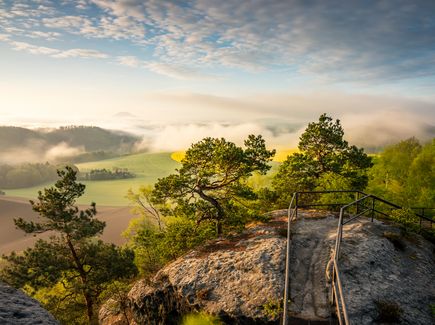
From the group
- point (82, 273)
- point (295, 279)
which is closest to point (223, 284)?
point (295, 279)

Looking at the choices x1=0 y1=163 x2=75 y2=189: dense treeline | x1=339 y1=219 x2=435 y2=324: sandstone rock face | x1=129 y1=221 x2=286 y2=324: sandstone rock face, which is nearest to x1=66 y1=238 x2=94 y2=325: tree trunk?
x1=129 y1=221 x2=286 y2=324: sandstone rock face

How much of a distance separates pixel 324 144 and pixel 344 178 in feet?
11.8

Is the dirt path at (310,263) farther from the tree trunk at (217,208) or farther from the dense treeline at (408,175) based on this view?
the dense treeline at (408,175)

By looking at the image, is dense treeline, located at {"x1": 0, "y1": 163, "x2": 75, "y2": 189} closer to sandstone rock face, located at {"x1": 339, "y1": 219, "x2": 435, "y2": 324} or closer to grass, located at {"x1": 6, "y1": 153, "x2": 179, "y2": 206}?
grass, located at {"x1": 6, "y1": 153, "x2": 179, "y2": 206}

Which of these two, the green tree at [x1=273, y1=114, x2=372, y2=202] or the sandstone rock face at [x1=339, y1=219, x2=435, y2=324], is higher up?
the green tree at [x1=273, y1=114, x2=372, y2=202]

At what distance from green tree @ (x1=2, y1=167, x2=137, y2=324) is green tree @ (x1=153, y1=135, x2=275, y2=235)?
827cm

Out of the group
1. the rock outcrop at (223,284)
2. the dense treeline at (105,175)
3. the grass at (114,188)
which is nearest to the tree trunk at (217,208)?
the rock outcrop at (223,284)

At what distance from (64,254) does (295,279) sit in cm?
1922

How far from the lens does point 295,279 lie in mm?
11188

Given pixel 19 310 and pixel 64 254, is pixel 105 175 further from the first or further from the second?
pixel 19 310

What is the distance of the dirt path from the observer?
9539 mm

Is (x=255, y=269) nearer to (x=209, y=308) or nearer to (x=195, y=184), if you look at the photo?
(x=209, y=308)

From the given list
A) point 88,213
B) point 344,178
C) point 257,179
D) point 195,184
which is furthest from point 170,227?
point 257,179

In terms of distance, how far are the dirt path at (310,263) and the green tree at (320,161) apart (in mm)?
8918
